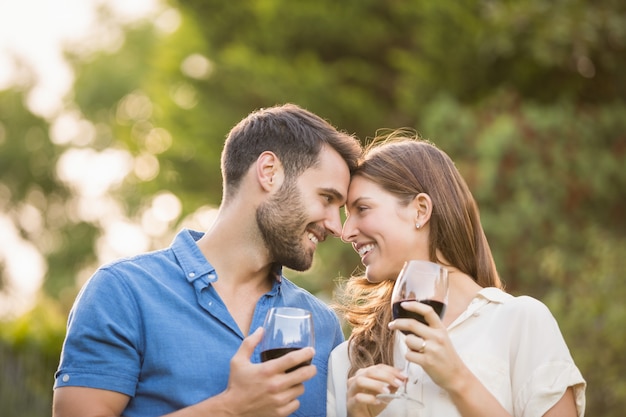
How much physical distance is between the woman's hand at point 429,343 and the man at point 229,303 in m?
0.34

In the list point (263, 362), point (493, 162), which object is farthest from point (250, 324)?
point (493, 162)

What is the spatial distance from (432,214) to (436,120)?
9725 millimetres

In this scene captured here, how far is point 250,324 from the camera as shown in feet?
12.5

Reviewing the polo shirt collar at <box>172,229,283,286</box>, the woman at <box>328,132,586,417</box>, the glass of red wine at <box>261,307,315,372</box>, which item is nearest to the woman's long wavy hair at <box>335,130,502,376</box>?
the woman at <box>328,132,586,417</box>

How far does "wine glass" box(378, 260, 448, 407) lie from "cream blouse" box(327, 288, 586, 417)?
116mm

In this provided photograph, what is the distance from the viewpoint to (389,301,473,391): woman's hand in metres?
3.18

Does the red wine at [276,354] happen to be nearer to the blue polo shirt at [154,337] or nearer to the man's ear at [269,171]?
the blue polo shirt at [154,337]

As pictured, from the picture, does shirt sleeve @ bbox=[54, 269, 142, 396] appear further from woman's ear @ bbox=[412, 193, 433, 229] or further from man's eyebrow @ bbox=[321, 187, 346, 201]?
Result: woman's ear @ bbox=[412, 193, 433, 229]

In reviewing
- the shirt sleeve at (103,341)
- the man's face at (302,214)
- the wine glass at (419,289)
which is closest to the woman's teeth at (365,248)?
the man's face at (302,214)

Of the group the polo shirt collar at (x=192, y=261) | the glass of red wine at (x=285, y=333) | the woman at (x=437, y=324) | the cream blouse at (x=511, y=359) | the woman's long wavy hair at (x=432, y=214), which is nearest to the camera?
the glass of red wine at (x=285, y=333)

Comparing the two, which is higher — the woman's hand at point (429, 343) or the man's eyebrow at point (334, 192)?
the man's eyebrow at point (334, 192)

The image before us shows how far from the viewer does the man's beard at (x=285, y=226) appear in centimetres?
386

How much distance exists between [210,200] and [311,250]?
582 inches

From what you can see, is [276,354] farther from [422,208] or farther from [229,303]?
[422,208]
